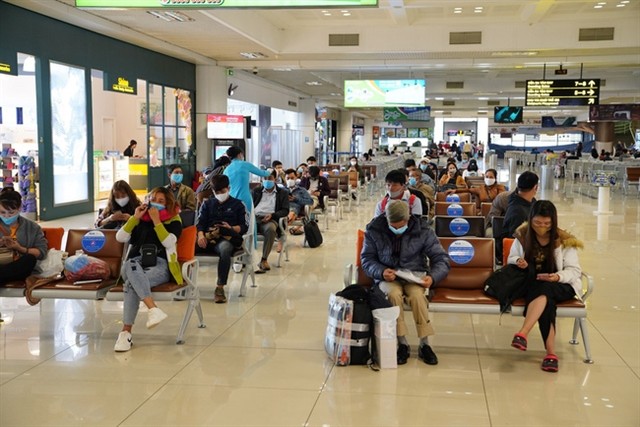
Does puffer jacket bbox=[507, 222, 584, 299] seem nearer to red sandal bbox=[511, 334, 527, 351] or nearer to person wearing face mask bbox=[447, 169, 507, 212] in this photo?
red sandal bbox=[511, 334, 527, 351]

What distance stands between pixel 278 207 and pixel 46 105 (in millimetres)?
6982

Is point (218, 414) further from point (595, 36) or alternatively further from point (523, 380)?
point (595, 36)

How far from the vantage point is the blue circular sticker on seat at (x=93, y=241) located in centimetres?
631

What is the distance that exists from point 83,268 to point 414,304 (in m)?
2.77

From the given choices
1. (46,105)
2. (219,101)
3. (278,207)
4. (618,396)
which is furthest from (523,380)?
(219,101)

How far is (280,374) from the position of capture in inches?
198

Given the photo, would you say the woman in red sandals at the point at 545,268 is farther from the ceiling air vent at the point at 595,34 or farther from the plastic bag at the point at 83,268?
the ceiling air vent at the point at 595,34

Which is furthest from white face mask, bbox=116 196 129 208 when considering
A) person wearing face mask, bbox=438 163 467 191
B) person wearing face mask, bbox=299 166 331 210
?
person wearing face mask, bbox=438 163 467 191

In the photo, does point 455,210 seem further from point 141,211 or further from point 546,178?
point 546,178

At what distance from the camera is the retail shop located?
13.9m

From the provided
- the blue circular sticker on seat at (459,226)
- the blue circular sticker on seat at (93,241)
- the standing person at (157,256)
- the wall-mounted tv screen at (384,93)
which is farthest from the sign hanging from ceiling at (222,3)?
the wall-mounted tv screen at (384,93)

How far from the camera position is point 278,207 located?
974 cm

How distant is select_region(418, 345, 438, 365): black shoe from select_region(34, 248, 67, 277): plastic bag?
10.3 feet

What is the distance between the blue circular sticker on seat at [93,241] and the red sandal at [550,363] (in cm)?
385
